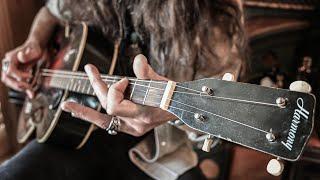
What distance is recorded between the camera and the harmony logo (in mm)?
409

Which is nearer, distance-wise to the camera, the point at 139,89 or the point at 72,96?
the point at 139,89

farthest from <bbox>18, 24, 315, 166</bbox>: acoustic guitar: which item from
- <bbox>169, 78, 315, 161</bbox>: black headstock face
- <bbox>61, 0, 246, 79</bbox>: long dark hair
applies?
<bbox>61, 0, 246, 79</bbox>: long dark hair

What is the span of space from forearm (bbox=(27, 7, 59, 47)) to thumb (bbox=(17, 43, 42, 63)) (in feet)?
0.08

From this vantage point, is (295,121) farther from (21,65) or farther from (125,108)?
(21,65)

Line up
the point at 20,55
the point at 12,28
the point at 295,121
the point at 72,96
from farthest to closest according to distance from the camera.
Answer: the point at 12,28
the point at 20,55
the point at 72,96
the point at 295,121

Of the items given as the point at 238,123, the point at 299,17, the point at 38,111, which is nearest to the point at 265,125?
the point at 238,123

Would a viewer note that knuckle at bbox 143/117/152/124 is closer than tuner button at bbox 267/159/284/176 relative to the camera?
No

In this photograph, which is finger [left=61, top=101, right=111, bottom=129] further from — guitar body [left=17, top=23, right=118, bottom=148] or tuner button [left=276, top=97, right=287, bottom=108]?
tuner button [left=276, top=97, right=287, bottom=108]

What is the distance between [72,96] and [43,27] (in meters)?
0.29

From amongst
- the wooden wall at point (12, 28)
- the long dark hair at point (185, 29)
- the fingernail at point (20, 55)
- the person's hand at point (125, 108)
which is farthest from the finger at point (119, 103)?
the wooden wall at point (12, 28)

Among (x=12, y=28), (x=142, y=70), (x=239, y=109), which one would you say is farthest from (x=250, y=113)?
(x=12, y=28)

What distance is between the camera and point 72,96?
2.75 ft

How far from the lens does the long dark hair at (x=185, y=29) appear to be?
28.4 inches

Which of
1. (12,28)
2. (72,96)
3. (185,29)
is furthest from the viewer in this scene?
(12,28)
